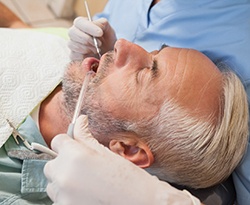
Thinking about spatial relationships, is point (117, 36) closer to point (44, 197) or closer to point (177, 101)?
point (177, 101)

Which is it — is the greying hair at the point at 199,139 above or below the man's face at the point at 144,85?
below

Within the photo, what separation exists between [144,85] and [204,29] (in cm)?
36

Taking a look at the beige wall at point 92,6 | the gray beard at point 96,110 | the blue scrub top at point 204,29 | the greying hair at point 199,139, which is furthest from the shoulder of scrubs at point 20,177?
the beige wall at point 92,6

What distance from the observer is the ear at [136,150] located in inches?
42.5

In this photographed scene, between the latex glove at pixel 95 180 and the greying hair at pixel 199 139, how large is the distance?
0.67 ft

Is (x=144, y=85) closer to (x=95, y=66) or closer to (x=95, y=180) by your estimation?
(x=95, y=66)

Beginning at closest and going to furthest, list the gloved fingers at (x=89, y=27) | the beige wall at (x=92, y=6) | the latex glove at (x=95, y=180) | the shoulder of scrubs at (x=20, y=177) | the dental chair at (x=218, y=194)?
the latex glove at (x=95, y=180), the shoulder of scrubs at (x=20, y=177), the dental chair at (x=218, y=194), the gloved fingers at (x=89, y=27), the beige wall at (x=92, y=6)

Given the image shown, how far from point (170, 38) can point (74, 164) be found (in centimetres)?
72

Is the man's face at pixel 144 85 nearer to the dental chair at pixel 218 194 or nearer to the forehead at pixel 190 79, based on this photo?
the forehead at pixel 190 79

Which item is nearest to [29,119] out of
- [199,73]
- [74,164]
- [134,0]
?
[74,164]

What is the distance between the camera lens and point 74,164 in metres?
0.83

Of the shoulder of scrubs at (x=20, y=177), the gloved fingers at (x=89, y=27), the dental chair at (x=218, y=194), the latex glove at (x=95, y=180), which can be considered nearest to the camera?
the latex glove at (x=95, y=180)

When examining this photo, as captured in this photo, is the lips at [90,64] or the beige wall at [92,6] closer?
the lips at [90,64]

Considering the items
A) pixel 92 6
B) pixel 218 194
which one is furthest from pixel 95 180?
pixel 92 6
